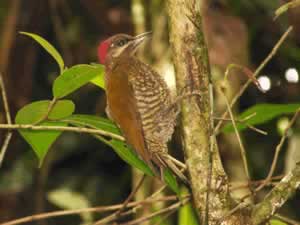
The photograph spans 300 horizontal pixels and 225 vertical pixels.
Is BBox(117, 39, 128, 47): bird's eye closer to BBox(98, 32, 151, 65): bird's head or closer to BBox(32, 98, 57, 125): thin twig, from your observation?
BBox(98, 32, 151, 65): bird's head

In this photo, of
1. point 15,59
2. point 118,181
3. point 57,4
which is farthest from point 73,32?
point 118,181

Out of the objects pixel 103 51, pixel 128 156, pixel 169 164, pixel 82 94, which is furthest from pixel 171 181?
pixel 82 94

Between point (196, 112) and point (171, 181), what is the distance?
0.34m

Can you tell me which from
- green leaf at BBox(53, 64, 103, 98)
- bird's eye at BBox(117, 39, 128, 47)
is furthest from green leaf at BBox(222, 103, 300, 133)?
bird's eye at BBox(117, 39, 128, 47)

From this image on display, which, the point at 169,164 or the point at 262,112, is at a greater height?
the point at 262,112

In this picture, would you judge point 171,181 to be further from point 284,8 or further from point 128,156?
point 284,8

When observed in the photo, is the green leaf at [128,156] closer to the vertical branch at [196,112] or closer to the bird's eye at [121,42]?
the vertical branch at [196,112]

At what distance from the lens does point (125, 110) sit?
2559 millimetres

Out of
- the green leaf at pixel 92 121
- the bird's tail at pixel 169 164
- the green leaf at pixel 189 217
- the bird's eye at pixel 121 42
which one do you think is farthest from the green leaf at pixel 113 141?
the bird's eye at pixel 121 42

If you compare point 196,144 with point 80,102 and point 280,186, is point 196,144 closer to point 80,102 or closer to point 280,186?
point 280,186

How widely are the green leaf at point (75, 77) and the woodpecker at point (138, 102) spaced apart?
454 mm

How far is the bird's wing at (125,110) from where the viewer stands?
239 cm

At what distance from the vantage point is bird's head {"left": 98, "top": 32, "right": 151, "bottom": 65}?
283 cm

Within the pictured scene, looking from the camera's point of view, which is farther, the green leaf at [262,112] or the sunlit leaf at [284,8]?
the green leaf at [262,112]
